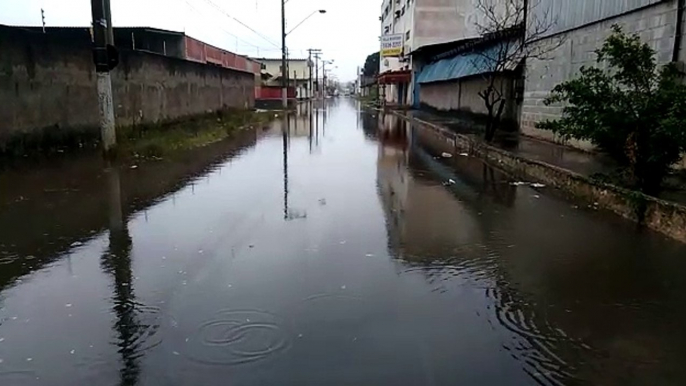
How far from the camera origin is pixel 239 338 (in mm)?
4172

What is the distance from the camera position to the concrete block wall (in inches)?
458

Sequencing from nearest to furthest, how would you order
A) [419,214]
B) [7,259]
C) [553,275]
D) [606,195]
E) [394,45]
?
[553,275], [7,259], [419,214], [606,195], [394,45]

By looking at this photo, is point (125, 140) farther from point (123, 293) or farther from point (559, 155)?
point (123, 293)

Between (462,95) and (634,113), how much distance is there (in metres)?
23.2

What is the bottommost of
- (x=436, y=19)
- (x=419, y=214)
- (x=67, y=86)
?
(x=419, y=214)

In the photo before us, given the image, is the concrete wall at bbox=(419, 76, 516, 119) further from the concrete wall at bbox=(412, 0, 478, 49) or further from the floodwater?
the floodwater

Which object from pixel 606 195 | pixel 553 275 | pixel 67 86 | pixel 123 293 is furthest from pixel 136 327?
pixel 67 86

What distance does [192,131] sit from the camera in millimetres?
21984

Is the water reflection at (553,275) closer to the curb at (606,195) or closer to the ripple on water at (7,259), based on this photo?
the curb at (606,195)

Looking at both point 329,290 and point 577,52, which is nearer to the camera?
point 329,290

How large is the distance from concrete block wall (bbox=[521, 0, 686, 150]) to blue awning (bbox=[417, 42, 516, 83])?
5.36ft

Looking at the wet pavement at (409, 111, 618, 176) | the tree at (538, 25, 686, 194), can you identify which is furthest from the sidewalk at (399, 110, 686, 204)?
the tree at (538, 25, 686, 194)

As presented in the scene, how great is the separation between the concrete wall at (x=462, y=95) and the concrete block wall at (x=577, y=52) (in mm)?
2423

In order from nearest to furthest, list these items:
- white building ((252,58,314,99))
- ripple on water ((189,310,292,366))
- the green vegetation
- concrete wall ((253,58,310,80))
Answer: ripple on water ((189,310,292,366)) < the green vegetation < white building ((252,58,314,99)) < concrete wall ((253,58,310,80))
